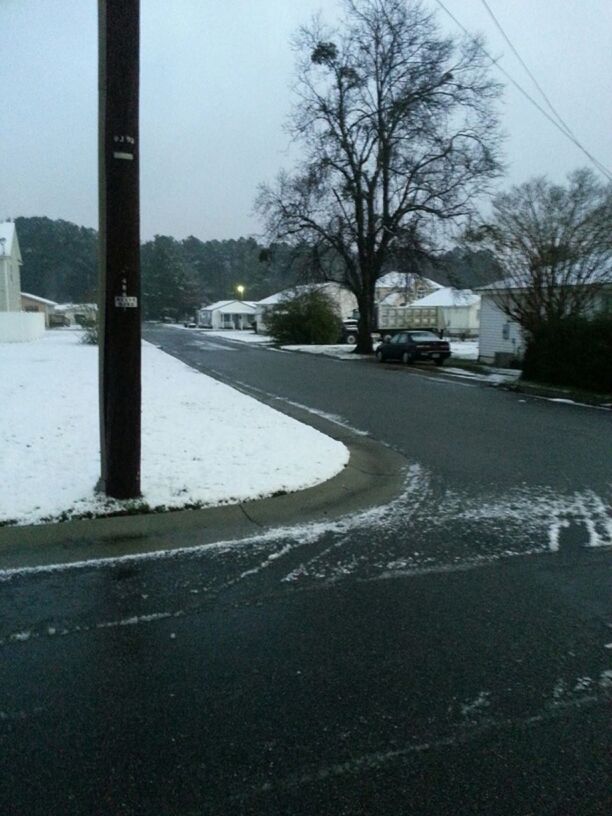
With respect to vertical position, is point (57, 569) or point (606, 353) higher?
point (606, 353)

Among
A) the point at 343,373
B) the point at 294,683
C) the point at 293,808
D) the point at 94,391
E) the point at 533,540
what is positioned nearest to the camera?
the point at 293,808

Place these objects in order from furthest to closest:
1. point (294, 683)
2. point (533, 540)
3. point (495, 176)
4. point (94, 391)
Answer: point (495, 176) → point (94, 391) → point (533, 540) → point (294, 683)

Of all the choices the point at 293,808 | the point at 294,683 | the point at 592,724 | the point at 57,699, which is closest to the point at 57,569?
the point at 57,699

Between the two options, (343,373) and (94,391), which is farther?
(343,373)

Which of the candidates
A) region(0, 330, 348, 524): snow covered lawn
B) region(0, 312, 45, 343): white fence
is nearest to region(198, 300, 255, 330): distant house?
region(0, 312, 45, 343): white fence

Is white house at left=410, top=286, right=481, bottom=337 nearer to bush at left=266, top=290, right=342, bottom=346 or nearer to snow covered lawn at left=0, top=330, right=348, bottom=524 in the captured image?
bush at left=266, top=290, right=342, bottom=346

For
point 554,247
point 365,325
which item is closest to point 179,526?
point 554,247

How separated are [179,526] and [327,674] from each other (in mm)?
2664

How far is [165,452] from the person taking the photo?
8164 mm

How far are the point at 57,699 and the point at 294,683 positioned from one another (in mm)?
1166

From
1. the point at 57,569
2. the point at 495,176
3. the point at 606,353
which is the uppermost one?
the point at 495,176

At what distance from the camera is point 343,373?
2325 cm

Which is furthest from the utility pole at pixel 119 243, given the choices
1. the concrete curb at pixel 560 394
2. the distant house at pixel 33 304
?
the distant house at pixel 33 304

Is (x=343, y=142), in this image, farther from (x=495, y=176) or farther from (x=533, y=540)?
(x=533, y=540)
